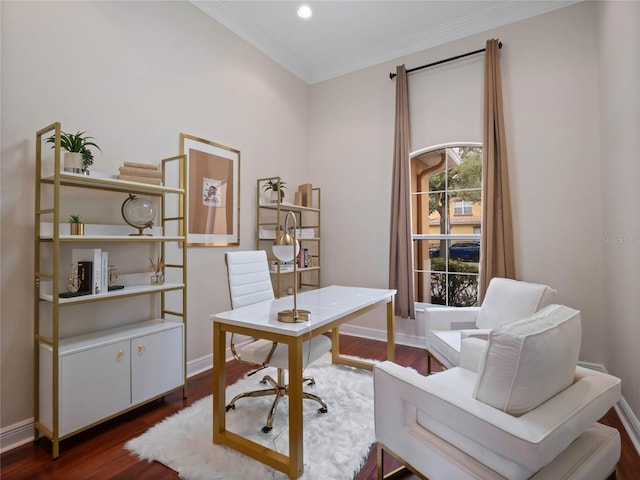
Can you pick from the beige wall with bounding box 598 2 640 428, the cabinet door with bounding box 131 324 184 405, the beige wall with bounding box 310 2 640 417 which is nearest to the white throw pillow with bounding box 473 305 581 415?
the beige wall with bounding box 598 2 640 428

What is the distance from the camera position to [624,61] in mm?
2109

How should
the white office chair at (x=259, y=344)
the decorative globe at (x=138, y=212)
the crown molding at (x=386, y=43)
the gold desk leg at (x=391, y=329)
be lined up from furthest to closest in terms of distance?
the crown molding at (x=386, y=43) → the gold desk leg at (x=391, y=329) → the decorative globe at (x=138, y=212) → the white office chair at (x=259, y=344)

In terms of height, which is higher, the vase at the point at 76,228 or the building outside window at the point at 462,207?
the building outside window at the point at 462,207

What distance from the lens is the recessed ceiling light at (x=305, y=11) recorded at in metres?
3.11

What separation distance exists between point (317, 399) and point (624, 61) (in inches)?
117

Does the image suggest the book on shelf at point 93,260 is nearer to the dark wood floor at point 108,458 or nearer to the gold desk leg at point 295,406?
the dark wood floor at point 108,458

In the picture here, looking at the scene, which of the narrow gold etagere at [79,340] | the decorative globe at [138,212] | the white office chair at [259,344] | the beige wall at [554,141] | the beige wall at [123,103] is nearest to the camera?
the narrow gold etagere at [79,340]

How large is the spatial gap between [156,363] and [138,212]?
1.07 meters

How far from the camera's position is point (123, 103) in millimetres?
2418

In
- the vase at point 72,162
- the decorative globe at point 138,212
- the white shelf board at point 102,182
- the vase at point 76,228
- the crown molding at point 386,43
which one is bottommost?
the vase at point 76,228

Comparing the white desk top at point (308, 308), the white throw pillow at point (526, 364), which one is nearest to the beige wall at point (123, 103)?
the white desk top at point (308, 308)

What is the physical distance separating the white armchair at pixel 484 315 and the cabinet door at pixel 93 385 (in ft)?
6.99

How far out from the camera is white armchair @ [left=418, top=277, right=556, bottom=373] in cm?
Result: 217

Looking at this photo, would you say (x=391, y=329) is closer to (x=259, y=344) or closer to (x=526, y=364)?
(x=259, y=344)
